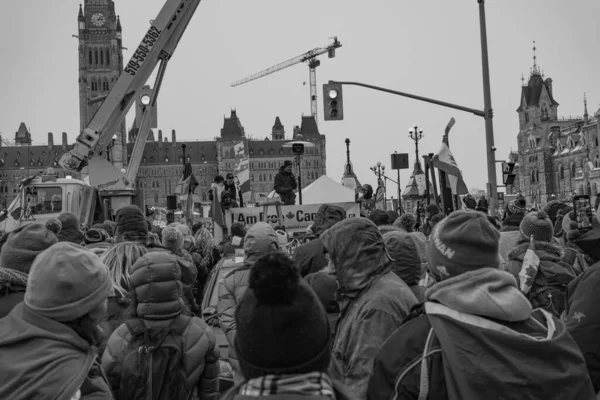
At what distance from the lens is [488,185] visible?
734 inches

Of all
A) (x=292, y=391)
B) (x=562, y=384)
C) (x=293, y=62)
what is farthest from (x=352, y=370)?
(x=293, y=62)

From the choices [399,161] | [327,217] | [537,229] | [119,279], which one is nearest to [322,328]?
[119,279]

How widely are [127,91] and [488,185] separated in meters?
9.95

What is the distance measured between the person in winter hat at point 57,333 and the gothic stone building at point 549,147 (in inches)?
4076

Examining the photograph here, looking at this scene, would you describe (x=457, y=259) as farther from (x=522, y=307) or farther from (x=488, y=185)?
(x=488, y=185)

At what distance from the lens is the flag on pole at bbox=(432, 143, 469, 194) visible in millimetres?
12406

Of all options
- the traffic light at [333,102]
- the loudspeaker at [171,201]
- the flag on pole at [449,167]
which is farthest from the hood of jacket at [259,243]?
the traffic light at [333,102]

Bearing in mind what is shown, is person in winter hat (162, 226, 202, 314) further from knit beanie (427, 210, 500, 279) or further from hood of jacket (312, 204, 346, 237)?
knit beanie (427, 210, 500, 279)

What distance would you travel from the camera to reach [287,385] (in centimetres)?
235

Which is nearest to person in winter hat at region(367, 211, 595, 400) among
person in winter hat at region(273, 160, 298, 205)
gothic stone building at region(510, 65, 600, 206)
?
person in winter hat at region(273, 160, 298, 205)

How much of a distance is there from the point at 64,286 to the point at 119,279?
216cm

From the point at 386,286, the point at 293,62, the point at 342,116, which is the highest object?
the point at 293,62

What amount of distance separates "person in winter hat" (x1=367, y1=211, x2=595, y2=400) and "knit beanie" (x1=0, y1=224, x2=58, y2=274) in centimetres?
242

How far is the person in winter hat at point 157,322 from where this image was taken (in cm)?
416
